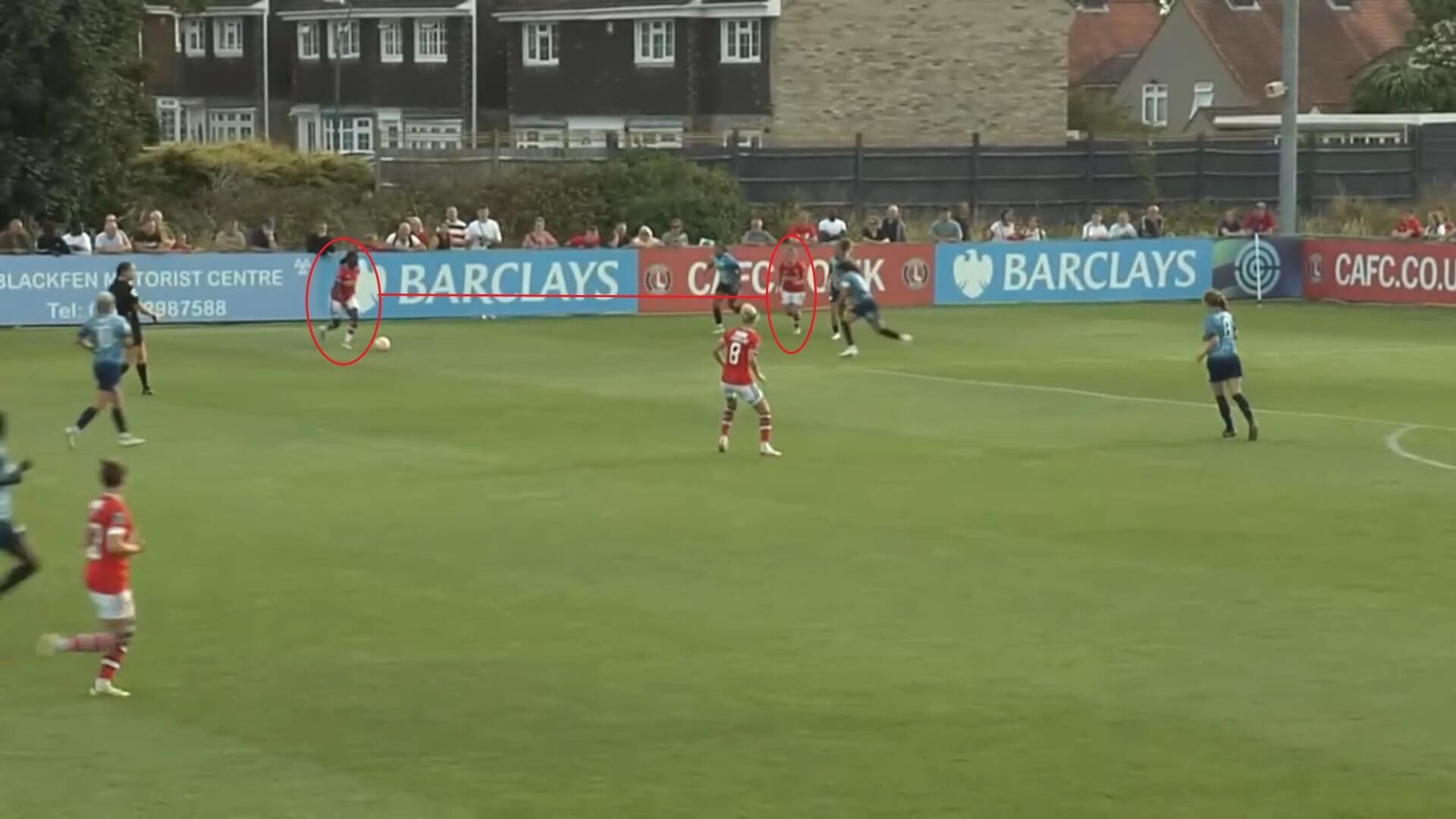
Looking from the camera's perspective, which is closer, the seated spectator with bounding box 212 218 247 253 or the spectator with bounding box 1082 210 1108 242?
the seated spectator with bounding box 212 218 247 253

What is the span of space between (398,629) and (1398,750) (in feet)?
21.9

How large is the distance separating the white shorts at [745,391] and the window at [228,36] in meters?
62.1

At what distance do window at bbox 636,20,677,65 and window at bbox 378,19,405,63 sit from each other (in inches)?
403

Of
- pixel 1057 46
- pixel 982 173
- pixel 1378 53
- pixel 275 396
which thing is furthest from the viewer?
pixel 1378 53

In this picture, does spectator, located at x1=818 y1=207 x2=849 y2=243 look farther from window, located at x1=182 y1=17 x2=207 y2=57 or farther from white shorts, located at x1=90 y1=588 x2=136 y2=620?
window, located at x1=182 y1=17 x2=207 y2=57

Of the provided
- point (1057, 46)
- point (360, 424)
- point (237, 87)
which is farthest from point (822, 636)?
point (237, 87)

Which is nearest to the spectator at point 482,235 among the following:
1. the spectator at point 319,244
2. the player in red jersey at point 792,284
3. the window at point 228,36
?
the spectator at point 319,244

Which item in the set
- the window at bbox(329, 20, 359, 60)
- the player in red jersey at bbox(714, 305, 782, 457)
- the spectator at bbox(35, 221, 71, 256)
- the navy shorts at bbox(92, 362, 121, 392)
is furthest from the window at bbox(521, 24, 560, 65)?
the player in red jersey at bbox(714, 305, 782, 457)

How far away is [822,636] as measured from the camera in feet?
53.1

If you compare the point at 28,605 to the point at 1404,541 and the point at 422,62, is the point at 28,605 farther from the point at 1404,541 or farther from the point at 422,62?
the point at 422,62

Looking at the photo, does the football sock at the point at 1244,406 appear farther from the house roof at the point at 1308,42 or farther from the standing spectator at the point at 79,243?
the house roof at the point at 1308,42

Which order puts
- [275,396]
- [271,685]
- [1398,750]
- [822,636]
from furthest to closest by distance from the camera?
[275,396]
[822,636]
[271,685]
[1398,750]

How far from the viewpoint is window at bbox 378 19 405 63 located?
78.4 m

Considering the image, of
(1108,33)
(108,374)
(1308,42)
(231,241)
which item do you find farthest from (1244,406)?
(1108,33)
